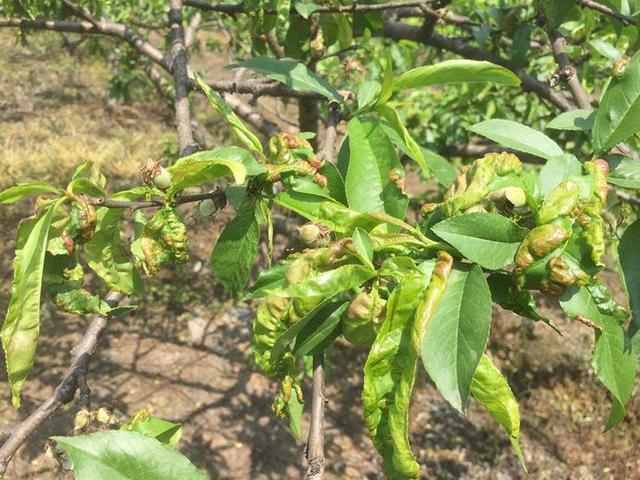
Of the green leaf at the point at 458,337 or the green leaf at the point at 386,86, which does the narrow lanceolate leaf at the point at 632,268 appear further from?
the green leaf at the point at 386,86

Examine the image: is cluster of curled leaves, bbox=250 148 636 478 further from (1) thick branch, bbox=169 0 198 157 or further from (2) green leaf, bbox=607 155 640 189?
(1) thick branch, bbox=169 0 198 157

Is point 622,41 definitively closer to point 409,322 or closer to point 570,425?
point 409,322

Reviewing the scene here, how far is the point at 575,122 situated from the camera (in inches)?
43.2

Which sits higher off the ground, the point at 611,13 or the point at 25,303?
the point at 611,13

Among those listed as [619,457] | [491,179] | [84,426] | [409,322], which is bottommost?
[619,457]

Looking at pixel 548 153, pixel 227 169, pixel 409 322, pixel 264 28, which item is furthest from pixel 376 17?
pixel 409 322

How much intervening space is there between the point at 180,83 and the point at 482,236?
926mm

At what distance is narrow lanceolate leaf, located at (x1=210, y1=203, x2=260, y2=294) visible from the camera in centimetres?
96

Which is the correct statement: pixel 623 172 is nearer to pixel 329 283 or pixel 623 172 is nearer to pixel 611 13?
pixel 329 283

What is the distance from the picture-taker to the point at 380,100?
966 millimetres

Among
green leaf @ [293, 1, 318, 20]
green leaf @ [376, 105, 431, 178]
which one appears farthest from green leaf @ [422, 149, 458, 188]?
green leaf @ [293, 1, 318, 20]

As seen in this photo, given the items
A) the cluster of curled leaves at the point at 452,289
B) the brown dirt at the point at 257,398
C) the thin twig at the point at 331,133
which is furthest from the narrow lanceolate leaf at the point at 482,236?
the brown dirt at the point at 257,398

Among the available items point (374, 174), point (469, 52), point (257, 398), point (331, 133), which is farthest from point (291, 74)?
point (257, 398)

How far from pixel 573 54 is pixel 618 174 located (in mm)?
1392
